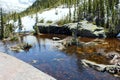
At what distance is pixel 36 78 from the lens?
564 inches

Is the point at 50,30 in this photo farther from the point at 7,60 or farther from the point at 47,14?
the point at 7,60

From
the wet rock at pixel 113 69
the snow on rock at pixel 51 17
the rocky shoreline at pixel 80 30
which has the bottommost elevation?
the wet rock at pixel 113 69

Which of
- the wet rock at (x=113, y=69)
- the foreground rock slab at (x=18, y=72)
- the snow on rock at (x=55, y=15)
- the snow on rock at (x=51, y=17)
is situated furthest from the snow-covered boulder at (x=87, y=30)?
the foreground rock slab at (x=18, y=72)

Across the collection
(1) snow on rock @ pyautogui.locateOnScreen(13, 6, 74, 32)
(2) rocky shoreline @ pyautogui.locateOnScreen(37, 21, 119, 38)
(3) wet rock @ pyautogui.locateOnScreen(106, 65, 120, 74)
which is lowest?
(3) wet rock @ pyautogui.locateOnScreen(106, 65, 120, 74)

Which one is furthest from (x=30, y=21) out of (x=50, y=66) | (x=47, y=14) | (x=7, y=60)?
(x=7, y=60)

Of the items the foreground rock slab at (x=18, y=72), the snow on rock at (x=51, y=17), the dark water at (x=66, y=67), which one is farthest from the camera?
the snow on rock at (x=51, y=17)

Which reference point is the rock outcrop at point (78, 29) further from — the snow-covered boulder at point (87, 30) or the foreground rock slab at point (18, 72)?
the foreground rock slab at point (18, 72)

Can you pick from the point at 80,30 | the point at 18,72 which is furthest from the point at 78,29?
the point at 18,72

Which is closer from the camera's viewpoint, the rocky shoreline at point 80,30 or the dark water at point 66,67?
the dark water at point 66,67

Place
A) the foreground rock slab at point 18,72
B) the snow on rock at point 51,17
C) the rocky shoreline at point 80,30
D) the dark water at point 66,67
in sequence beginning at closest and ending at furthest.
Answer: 1. the foreground rock slab at point 18,72
2. the dark water at point 66,67
3. the rocky shoreline at point 80,30
4. the snow on rock at point 51,17

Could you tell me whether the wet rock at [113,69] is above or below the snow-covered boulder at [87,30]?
below

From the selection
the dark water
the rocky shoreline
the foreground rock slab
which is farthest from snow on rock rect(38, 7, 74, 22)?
the foreground rock slab

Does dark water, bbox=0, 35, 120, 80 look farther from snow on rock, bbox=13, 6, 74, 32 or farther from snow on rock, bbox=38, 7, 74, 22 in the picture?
snow on rock, bbox=38, 7, 74, 22

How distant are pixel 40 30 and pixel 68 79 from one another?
92.7 meters
